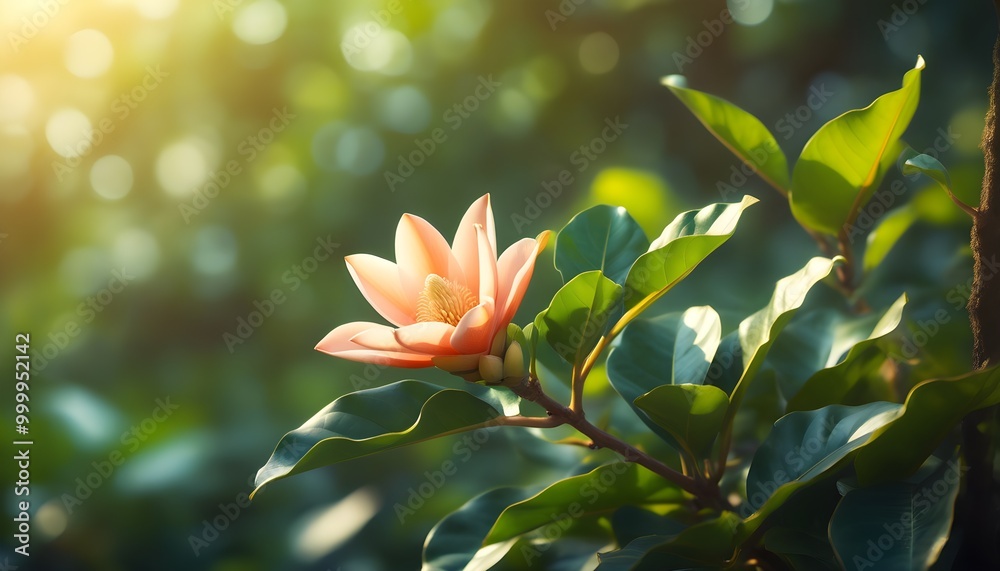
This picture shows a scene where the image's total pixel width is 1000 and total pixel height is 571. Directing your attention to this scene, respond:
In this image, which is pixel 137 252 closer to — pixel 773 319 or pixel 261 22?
pixel 261 22

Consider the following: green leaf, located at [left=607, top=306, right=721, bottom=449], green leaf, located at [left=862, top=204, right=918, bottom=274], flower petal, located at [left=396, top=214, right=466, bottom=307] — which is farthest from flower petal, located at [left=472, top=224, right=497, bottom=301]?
green leaf, located at [left=862, top=204, right=918, bottom=274]

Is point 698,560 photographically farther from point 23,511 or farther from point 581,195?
point 23,511

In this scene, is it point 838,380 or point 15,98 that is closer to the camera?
point 838,380

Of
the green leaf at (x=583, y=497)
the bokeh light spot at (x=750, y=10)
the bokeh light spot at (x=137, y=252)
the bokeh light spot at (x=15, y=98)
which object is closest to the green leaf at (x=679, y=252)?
the green leaf at (x=583, y=497)

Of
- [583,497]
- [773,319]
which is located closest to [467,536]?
[583,497]

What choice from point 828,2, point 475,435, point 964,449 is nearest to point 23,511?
point 475,435

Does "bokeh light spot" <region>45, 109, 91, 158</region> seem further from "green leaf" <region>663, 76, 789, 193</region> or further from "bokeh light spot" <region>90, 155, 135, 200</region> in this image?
"green leaf" <region>663, 76, 789, 193</region>
